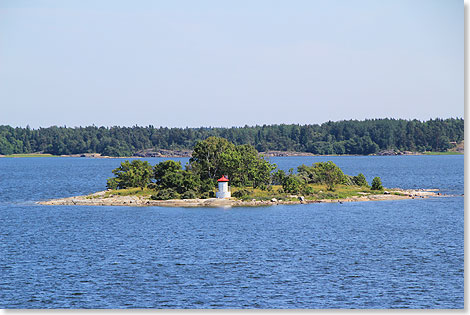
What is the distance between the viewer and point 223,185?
3957 inches

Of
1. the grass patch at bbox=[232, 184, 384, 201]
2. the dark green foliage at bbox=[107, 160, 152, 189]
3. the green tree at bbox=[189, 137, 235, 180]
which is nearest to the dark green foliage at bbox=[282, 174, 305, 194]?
the grass patch at bbox=[232, 184, 384, 201]

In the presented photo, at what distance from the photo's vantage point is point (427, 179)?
6407 inches

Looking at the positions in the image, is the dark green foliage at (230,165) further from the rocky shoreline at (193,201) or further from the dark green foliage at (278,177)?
the rocky shoreline at (193,201)

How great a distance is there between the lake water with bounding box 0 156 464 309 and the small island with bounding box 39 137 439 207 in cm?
461

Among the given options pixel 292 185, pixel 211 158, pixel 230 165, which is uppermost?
pixel 211 158

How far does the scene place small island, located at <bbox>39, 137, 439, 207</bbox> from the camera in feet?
333

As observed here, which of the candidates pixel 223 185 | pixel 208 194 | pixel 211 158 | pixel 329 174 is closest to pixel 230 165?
pixel 211 158

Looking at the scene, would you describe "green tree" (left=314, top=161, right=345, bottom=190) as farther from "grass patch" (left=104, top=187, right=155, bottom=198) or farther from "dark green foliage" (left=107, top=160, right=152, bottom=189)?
"dark green foliage" (left=107, top=160, right=152, bottom=189)

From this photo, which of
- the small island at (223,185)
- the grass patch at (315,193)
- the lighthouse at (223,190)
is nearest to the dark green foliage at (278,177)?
the small island at (223,185)

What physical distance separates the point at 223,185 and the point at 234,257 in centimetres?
4101

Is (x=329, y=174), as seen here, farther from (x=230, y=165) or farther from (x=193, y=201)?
(x=193, y=201)

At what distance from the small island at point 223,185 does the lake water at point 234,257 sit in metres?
4.61

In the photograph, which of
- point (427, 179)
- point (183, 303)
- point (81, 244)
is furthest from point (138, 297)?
point (427, 179)

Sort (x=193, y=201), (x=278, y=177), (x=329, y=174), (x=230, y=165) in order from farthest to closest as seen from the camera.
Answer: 1. (x=329, y=174)
2. (x=278, y=177)
3. (x=230, y=165)
4. (x=193, y=201)
